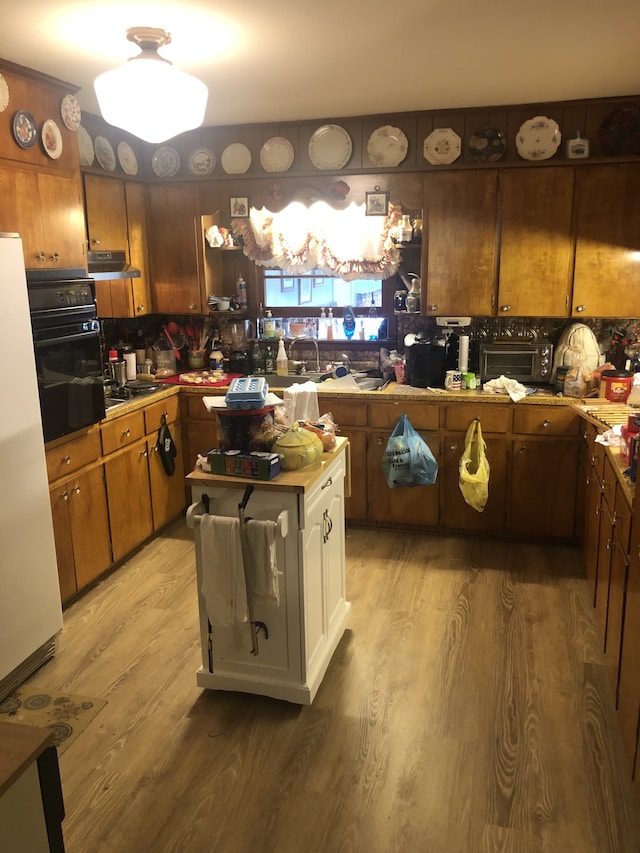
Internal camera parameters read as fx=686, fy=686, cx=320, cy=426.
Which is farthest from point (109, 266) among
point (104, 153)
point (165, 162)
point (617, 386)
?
point (617, 386)

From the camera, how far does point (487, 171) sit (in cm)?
397

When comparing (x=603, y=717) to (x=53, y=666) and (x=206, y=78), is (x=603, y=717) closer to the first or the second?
(x=53, y=666)

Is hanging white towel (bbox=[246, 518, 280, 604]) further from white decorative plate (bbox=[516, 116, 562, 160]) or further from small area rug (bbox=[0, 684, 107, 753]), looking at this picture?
white decorative plate (bbox=[516, 116, 562, 160])

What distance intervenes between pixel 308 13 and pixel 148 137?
72 cm

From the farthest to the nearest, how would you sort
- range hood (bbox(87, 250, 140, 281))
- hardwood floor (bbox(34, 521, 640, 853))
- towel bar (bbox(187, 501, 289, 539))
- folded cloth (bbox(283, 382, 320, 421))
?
1. range hood (bbox(87, 250, 140, 281))
2. folded cloth (bbox(283, 382, 320, 421))
3. towel bar (bbox(187, 501, 289, 539))
4. hardwood floor (bbox(34, 521, 640, 853))

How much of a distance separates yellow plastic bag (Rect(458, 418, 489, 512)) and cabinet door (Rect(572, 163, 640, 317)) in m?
0.94

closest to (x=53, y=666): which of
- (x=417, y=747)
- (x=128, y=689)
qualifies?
(x=128, y=689)

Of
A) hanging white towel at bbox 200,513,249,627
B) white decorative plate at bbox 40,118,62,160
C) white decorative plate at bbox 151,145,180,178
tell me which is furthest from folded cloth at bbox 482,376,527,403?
white decorative plate at bbox 40,118,62,160

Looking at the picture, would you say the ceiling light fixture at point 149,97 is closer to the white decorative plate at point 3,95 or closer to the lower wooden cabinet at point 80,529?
the white decorative plate at point 3,95

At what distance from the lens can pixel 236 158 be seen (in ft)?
14.4

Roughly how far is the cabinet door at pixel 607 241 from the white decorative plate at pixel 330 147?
1368mm

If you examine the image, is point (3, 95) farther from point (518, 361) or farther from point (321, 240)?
point (518, 361)

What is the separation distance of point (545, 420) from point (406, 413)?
79 cm

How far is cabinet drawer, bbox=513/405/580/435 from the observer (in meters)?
3.84
